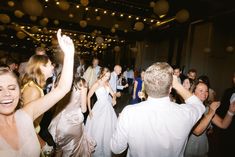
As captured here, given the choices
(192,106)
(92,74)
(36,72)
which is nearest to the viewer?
(192,106)

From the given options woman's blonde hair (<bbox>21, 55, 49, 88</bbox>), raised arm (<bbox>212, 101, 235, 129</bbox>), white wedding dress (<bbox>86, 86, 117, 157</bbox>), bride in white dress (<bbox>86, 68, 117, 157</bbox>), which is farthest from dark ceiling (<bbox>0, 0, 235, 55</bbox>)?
raised arm (<bbox>212, 101, 235, 129</bbox>)

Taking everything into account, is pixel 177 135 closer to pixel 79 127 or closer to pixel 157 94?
pixel 157 94

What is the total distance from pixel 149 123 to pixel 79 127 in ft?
5.22

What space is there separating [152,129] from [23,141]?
0.76m

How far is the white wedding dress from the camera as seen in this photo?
328 cm

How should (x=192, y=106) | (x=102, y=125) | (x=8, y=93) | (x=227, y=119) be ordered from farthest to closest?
(x=102, y=125), (x=227, y=119), (x=192, y=106), (x=8, y=93)

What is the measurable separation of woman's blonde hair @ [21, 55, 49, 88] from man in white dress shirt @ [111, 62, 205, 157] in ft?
3.50

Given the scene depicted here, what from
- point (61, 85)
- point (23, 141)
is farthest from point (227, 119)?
point (23, 141)

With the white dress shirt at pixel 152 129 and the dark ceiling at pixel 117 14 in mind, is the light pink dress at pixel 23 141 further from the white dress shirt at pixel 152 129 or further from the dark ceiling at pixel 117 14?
the dark ceiling at pixel 117 14

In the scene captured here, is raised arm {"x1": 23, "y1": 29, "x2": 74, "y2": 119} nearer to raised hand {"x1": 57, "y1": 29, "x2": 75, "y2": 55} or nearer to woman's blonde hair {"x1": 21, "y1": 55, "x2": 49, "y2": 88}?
raised hand {"x1": 57, "y1": 29, "x2": 75, "y2": 55}

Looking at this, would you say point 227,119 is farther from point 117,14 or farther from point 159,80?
point 117,14

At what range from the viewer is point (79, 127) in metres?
2.75

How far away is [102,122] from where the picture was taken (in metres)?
3.43

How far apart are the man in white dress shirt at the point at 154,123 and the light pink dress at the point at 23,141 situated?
1.59 feet
